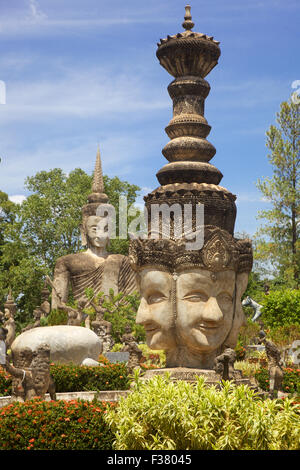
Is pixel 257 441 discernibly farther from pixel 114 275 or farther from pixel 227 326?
pixel 114 275

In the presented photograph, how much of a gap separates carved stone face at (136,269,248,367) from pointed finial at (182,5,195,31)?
5.26 meters

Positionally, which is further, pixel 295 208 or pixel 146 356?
pixel 295 208

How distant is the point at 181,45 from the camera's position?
1114 centimetres

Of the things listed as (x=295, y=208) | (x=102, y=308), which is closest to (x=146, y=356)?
(x=102, y=308)

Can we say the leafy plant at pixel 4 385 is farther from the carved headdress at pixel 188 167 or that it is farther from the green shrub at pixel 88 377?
the carved headdress at pixel 188 167

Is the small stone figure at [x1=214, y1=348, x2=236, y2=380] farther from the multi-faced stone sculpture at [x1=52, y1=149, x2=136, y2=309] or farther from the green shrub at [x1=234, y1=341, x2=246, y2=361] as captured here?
the multi-faced stone sculpture at [x1=52, y1=149, x2=136, y2=309]

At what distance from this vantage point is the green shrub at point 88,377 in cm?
1161

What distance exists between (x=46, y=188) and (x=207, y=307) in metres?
30.2

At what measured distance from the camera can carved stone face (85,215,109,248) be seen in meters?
31.1

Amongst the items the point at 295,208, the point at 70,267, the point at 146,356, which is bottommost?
the point at 146,356

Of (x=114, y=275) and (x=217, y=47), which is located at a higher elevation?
(x=217, y=47)

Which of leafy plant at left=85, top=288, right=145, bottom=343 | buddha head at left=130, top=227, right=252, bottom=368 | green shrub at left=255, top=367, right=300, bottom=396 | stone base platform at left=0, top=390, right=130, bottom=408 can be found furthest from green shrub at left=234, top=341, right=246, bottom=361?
buddha head at left=130, top=227, right=252, bottom=368

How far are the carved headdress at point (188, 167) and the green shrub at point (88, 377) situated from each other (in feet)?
10.1

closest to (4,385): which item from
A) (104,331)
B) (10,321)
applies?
(10,321)
